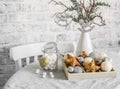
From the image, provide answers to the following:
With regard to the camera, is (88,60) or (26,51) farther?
(26,51)

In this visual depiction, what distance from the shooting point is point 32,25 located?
2.15m

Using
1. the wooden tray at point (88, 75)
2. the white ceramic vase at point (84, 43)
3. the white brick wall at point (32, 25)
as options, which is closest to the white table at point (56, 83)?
the wooden tray at point (88, 75)

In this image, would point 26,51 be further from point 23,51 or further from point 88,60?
point 88,60

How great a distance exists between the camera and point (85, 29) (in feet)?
5.54

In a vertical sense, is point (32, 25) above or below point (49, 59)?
above

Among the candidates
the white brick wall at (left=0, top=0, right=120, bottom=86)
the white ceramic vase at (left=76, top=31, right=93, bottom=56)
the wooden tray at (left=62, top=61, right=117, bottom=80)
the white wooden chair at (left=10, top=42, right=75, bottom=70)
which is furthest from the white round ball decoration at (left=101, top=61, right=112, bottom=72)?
the white brick wall at (left=0, top=0, right=120, bottom=86)

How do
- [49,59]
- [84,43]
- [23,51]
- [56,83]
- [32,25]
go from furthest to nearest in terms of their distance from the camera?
1. [32,25]
2. [23,51]
3. [84,43]
4. [49,59]
5. [56,83]

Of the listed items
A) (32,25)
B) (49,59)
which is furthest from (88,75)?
(32,25)

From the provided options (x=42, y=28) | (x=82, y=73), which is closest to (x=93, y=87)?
(x=82, y=73)

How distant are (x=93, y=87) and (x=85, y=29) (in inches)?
17.3

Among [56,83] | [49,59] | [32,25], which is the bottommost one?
[56,83]

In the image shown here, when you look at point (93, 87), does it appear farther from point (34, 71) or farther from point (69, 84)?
point (34, 71)

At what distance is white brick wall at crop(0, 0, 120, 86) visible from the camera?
6.82ft

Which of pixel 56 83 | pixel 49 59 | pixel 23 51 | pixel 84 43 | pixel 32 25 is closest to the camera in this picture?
pixel 56 83
